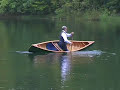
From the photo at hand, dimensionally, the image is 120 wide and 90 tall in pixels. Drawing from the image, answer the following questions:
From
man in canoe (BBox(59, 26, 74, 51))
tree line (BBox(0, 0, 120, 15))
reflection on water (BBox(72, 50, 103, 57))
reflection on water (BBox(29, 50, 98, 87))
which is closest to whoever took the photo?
reflection on water (BBox(29, 50, 98, 87))

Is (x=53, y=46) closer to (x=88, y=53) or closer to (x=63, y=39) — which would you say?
(x=63, y=39)

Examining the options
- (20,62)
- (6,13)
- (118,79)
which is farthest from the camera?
(6,13)

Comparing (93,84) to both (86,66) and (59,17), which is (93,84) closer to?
(86,66)

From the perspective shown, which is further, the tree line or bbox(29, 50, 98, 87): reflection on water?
the tree line

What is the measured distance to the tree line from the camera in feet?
203

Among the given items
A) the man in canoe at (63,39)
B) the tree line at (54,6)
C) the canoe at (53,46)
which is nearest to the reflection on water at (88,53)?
the canoe at (53,46)

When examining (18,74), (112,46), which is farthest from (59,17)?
(18,74)

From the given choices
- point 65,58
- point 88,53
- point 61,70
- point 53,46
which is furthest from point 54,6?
point 61,70

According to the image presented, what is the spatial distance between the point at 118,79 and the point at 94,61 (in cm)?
425

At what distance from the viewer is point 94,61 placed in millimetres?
19938

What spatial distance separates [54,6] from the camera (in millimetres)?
69750

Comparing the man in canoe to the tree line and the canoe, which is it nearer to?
the canoe

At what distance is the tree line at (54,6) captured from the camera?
2433 inches

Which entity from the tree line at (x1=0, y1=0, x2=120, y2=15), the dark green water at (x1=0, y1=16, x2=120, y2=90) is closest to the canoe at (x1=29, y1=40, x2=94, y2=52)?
the dark green water at (x1=0, y1=16, x2=120, y2=90)
